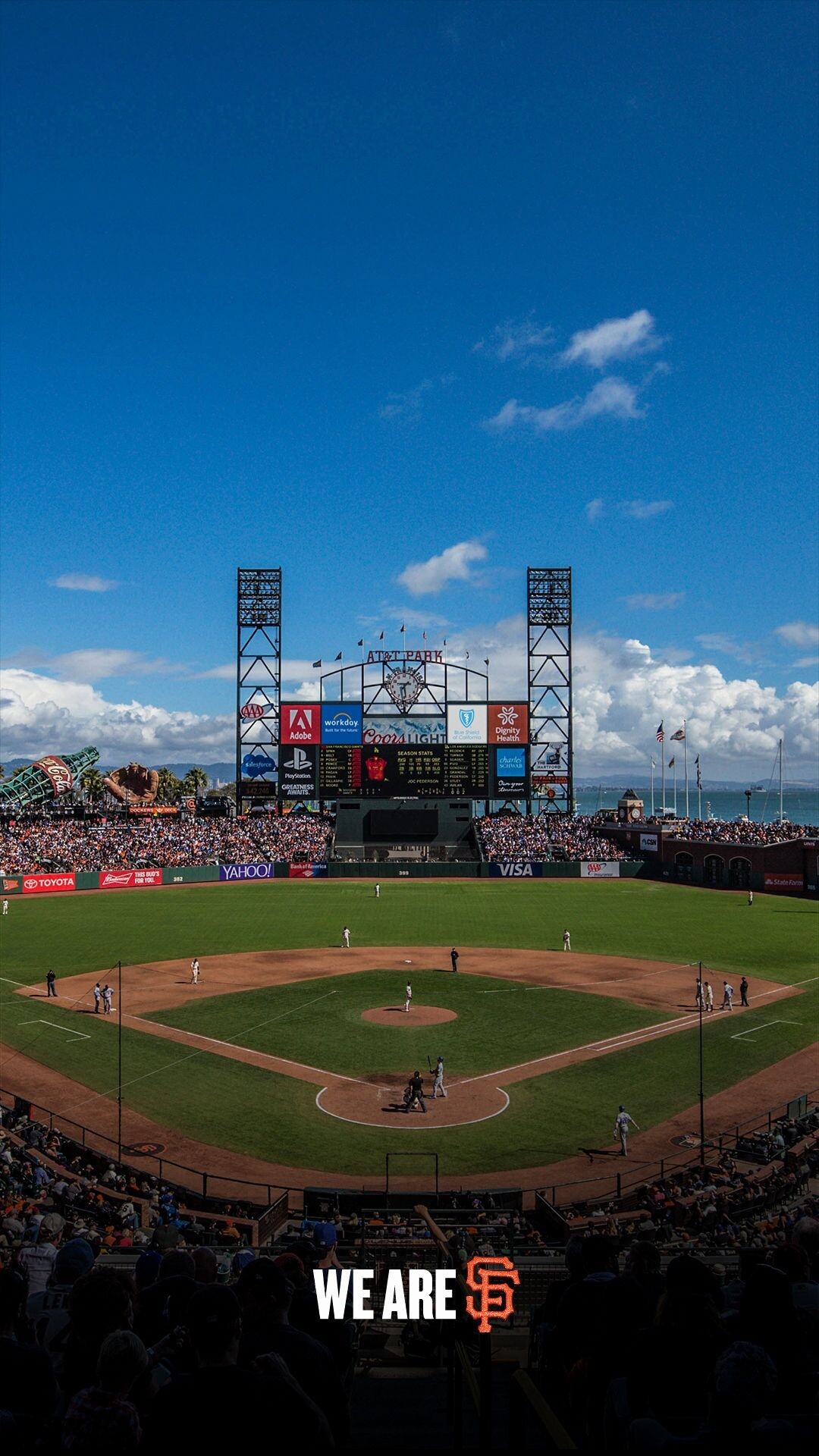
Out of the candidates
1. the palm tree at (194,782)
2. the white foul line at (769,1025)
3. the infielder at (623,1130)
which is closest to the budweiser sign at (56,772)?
the palm tree at (194,782)

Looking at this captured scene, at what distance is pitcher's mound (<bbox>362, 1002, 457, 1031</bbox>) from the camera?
32.5m

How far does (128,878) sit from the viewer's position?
76625mm

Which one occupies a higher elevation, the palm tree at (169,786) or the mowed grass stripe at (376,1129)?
the palm tree at (169,786)

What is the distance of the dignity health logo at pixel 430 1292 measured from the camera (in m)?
7.54

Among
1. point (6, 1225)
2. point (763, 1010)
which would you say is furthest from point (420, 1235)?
point (763, 1010)

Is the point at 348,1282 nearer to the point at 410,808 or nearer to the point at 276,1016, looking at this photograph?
the point at 276,1016

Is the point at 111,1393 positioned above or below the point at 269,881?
above

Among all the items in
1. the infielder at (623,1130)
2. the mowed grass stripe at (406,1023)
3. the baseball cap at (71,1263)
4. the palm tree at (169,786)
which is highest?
the palm tree at (169,786)

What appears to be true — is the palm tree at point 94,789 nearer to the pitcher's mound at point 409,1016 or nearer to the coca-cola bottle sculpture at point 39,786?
the coca-cola bottle sculpture at point 39,786

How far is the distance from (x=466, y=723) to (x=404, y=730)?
220 inches

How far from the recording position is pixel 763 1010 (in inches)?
1364

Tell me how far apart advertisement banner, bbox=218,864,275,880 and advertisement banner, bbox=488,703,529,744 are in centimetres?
2285

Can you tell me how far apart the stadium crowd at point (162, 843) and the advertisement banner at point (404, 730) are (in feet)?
34.3

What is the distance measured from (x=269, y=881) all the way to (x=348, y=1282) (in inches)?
2866
